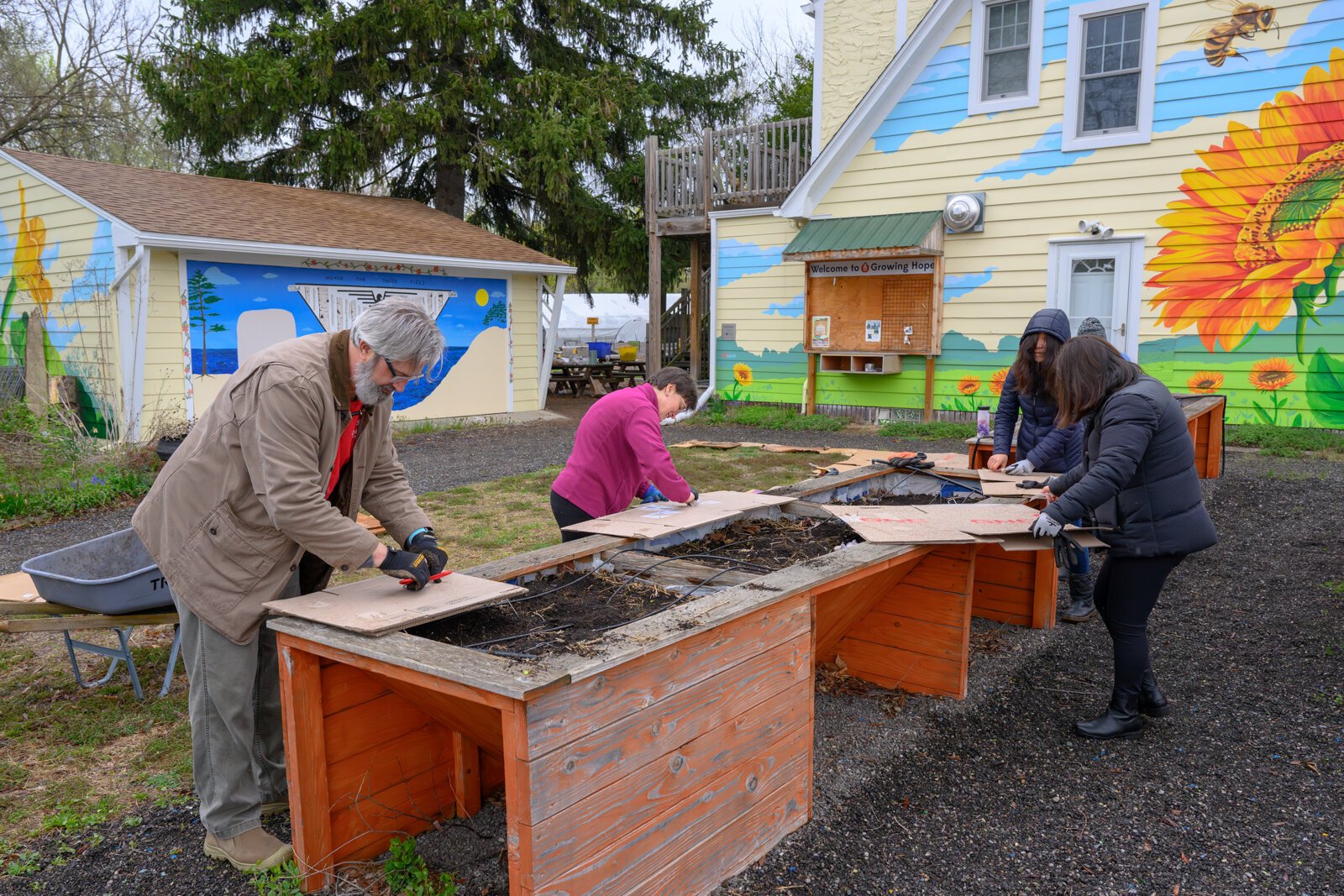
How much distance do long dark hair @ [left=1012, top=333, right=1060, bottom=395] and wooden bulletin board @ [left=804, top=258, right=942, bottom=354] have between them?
7.28 m

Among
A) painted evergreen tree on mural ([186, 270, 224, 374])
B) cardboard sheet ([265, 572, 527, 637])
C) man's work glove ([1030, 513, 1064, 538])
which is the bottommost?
cardboard sheet ([265, 572, 527, 637])

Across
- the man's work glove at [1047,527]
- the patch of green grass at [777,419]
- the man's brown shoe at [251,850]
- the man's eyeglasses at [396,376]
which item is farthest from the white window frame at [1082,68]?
the man's brown shoe at [251,850]

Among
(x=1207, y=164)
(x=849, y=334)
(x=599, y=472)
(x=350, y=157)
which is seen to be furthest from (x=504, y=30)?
(x=599, y=472)

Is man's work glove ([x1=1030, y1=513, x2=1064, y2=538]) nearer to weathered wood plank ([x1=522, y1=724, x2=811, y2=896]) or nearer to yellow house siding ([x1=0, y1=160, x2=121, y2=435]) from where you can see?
weathered wood plank ([x1=522, y1=724, x2=811, y2=896])

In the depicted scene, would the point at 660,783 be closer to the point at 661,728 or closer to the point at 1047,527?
the point at 661,728

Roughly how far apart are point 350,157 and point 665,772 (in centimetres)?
1774

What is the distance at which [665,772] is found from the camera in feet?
8.63

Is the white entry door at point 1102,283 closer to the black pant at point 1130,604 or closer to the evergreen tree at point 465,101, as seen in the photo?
the black pant at point 1130,604

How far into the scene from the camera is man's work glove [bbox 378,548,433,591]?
9.46 feet

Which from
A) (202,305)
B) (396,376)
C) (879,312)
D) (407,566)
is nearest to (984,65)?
(879,312)

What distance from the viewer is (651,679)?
2553 millimetres

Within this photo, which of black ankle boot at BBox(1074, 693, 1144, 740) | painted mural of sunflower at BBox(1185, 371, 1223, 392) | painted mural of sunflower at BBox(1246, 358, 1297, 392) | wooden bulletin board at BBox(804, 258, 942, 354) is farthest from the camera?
wooden bulletin board at BBox(804, 258, 942, 354)

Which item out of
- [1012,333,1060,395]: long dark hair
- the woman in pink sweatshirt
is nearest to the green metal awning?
[1012,333,1060,395]: long dark hair

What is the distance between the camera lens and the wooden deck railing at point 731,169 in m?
14.7
